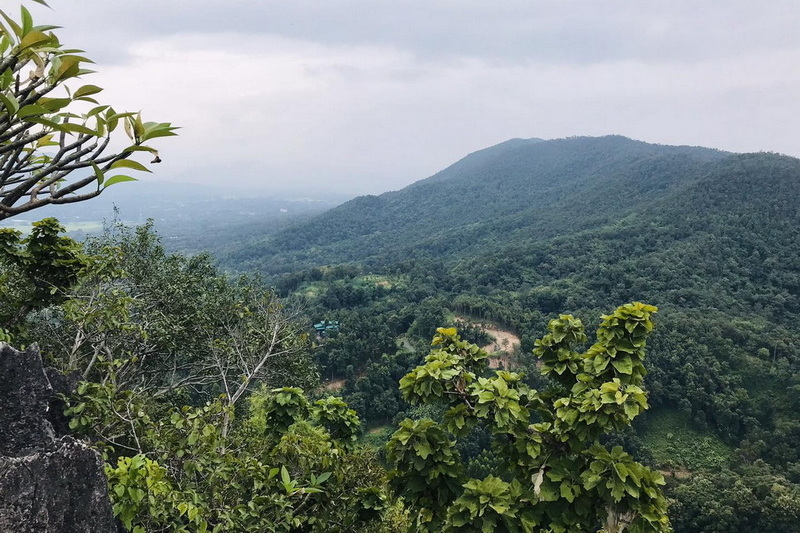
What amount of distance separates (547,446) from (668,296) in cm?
6020

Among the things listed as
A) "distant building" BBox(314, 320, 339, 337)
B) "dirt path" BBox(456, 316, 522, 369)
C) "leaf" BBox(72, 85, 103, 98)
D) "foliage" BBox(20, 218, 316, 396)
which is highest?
→ "leaf" BBox(72, 85, 103, 98)

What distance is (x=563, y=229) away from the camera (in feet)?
314

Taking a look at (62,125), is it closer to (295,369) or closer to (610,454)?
(610,454)

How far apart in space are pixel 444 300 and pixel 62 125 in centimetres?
5577

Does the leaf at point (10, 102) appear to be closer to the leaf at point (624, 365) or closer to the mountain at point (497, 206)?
the leaf at point (624, 365)

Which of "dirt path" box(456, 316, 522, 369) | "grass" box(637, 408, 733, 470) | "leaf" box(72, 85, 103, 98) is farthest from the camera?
"dirt path" box(456, 316, 522, 369)

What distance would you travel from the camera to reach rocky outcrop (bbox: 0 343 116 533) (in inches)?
107

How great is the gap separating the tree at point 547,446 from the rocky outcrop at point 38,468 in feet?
7.47

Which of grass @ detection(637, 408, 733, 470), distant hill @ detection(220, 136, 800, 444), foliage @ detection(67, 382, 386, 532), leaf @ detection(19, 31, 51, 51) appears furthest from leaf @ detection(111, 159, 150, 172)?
distant hill @ detection(220, 136, 800, 444)

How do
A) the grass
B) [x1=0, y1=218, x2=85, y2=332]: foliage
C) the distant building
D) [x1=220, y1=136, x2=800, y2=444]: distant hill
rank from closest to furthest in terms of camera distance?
[x1=0, y1=218, x2=85, y2=332]: foliage
the grass
[x1=220, y1=136, x2=800, y2=444]: distant hill
the distant building

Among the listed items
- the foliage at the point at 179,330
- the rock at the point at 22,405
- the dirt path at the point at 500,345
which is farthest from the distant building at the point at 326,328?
the rock at the point at 22,405

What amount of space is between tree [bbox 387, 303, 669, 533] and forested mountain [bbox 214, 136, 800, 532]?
2970 centimetres

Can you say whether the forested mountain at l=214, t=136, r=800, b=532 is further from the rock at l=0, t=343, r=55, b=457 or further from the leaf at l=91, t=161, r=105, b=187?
the leaf at l=91, t=161, r=105, b=187

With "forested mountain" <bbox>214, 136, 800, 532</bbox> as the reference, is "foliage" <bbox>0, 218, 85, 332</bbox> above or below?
above
